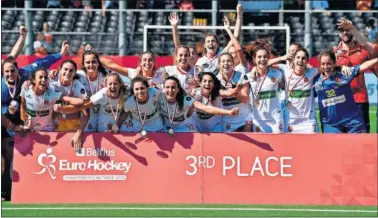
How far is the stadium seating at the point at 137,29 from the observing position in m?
28.8

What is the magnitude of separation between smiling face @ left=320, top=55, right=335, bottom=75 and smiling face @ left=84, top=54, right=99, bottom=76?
3.06 m

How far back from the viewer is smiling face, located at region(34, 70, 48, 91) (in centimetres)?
1286

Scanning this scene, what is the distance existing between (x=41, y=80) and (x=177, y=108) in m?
1.81

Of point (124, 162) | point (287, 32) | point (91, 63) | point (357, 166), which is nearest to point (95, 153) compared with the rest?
point (124, 162)

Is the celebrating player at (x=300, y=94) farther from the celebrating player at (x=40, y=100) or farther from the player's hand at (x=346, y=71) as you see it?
the celebrating player at (x=40, y=100)

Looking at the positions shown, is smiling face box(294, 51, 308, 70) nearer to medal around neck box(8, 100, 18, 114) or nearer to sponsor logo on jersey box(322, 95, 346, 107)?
sponsor logo on jersey box(322, 95, 346, 107)

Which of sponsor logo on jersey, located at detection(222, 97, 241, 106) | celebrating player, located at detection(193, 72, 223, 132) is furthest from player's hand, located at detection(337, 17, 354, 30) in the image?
celebrating player, located at detection(193, 72, 223, 132)

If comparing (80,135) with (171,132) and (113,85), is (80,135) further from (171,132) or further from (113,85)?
(171,132)

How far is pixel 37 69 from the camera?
1319cm

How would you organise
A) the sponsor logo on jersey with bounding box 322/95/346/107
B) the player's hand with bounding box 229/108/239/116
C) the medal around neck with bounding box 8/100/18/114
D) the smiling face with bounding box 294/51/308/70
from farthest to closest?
the sponsor logo on jersey with bounding box 322/95/346/107, the smiling face with bounding box 294/51/308/70, the medal around neck with bounding box 8/100/18/114, the player's hand with bounding box 229/108/239/116

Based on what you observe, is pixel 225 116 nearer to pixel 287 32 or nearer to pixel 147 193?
pixel 147 193

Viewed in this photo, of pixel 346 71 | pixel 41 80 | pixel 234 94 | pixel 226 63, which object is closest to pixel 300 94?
pixel 346 71

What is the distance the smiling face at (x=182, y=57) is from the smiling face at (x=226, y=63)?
54 cm

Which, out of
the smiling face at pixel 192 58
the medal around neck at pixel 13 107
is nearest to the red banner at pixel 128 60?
the smiling face at pixel 192 58
